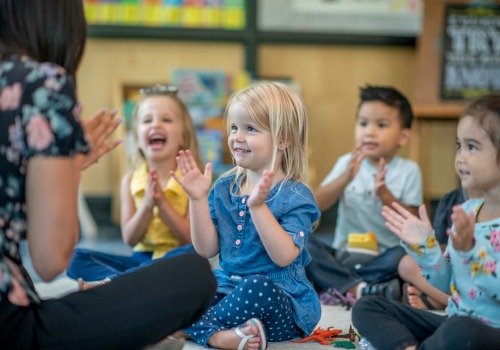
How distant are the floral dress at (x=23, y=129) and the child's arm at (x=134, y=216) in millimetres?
916

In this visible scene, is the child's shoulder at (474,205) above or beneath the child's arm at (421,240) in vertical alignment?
above

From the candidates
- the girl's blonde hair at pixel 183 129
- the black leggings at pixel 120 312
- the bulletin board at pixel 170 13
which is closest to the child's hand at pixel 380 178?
the girl's blonde hair at pixel 183 129

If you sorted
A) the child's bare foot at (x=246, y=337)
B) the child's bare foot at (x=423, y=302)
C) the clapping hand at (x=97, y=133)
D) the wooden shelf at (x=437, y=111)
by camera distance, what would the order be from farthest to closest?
the wooden shelf at (x=437, y=111) → the child's bare foot at (x=423, y=302) → the child's bare foot at (x=246, y=337) → the clapping hand at (x=97, y=133)

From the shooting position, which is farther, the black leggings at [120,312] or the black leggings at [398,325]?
the black leggings at [398,325]

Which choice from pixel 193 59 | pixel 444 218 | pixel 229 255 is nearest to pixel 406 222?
pixel 229 255

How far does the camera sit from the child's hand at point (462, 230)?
1407 mm

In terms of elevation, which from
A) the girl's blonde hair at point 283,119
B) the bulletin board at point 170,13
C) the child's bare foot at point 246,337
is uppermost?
the bulletin board at point 170,13

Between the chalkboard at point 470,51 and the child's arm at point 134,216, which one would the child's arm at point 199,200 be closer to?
the child's arm at point 134,216

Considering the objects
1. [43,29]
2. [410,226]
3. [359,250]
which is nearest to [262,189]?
[410,226]

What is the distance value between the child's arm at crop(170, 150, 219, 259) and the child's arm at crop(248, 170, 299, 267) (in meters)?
0.13

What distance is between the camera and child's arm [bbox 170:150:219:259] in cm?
163

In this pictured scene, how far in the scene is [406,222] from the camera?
154cm

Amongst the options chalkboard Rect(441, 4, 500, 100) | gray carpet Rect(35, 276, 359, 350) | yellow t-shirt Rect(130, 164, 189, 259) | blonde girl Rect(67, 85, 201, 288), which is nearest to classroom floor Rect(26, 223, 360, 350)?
gray carpet Rect(35, 276, 359, 350)

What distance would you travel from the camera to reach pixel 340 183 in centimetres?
230
